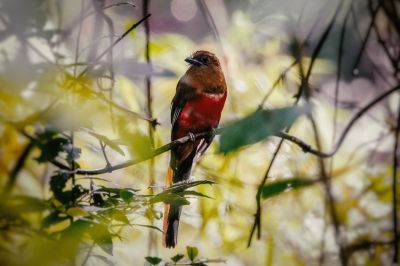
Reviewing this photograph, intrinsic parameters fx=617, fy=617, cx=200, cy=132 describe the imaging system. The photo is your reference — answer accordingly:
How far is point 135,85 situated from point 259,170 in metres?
0.38

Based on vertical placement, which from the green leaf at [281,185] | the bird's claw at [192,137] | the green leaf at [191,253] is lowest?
the green leaf at [281,185]

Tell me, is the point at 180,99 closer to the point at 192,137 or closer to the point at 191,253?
the point at 192,137

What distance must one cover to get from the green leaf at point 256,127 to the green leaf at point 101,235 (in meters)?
0.21

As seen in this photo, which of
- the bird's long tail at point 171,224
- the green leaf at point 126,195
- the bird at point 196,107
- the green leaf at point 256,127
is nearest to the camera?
the green leaf at point 256,127

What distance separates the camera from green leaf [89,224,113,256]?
76 centimetres

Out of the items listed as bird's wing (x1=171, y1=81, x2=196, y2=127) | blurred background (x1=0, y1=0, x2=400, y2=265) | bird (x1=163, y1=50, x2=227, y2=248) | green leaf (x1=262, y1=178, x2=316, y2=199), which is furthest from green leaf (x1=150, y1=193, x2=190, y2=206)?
bird's wing (x1=171, y1=81, x2=196, y2=127)

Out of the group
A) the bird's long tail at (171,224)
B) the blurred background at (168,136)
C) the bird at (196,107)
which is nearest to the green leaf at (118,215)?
the blurred background at (168,136)

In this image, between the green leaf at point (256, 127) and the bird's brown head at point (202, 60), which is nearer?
the green leaf at point (256, 127)

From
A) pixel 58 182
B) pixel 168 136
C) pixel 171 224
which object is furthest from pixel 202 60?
pixel 58 182

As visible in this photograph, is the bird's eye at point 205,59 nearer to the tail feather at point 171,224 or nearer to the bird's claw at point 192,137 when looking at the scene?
the bird's claw at point 192,137

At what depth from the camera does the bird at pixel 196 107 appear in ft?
4.21

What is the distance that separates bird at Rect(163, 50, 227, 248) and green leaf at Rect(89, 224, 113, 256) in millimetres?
439

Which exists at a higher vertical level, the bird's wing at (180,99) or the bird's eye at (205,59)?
the bird's eye at (205,59)

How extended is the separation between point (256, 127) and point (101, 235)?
25cm
